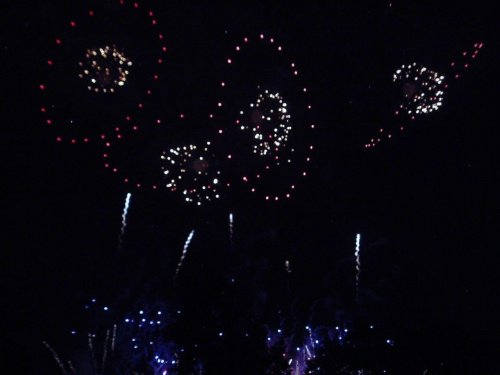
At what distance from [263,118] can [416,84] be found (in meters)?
2.66

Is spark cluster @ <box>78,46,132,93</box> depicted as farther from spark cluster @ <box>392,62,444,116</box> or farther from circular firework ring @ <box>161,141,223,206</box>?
spark cluster @ <box>392,62,444,116</box>

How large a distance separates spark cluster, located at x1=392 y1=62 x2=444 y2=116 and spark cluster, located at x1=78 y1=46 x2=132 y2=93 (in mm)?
4396

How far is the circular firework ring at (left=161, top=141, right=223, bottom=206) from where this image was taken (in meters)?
5.65

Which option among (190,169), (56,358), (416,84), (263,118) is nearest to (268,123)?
(263,118)

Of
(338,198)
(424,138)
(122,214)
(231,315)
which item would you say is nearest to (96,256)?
(122,214)

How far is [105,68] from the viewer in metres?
4.86

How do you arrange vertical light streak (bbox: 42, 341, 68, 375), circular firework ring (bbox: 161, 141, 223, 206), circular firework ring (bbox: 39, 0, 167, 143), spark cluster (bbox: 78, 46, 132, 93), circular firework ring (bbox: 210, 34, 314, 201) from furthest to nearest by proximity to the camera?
circular firework ring (bbox: 161, 141, 223, 206)
circular firework ring (bbox: 210, 34, 314, 201)
vertical light streak (bbox: 42, 341, 68, 375)
spark cluster (bbox: 78, 46, 132, 93)
circular firework ring (bbox: 39, 0, 167, 143)

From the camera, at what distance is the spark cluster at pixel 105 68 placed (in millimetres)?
4699

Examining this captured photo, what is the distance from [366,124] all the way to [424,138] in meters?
1.42

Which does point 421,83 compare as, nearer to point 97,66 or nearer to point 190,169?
point 190,169

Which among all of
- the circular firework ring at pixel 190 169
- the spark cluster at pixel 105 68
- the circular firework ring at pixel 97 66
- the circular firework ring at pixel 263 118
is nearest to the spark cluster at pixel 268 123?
the circular firework ring at pixel 263 118

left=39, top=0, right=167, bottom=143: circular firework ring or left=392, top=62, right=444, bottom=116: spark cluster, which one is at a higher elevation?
left=392, top=62, right=444, bottom=116: spark cluster

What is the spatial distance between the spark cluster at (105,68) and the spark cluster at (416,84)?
14.4 feet

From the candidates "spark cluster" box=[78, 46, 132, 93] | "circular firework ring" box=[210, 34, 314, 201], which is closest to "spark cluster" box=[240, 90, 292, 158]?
"circular firework ring" box=[210, 34, 314, 201]
